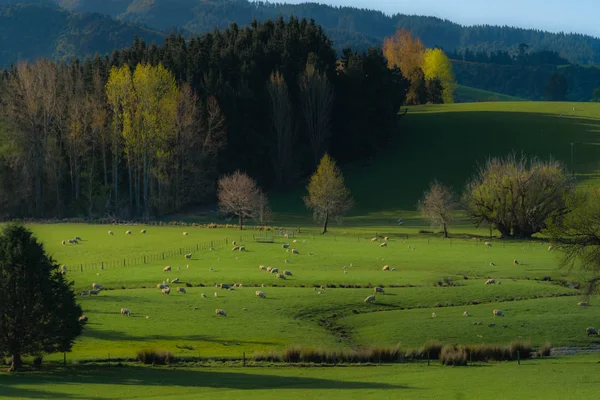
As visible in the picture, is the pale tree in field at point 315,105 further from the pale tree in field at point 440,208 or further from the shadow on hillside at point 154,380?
the shadow on hillside at point 154,380

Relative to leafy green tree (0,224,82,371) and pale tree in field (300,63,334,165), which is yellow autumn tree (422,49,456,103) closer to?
pale tree in field (300,63,334,165)

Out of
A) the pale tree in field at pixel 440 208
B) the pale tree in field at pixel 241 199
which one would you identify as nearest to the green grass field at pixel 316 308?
the pale tree in field at pixel 440 208

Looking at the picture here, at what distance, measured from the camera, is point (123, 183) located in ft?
384

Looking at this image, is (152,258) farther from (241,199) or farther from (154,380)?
(154,380)

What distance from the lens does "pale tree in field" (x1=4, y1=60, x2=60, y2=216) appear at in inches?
4316

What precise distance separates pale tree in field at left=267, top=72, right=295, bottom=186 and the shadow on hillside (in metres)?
81.0

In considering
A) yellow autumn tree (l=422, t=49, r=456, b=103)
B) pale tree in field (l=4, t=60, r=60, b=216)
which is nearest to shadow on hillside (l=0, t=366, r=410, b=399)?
pale tree in field (l=4, t=60, r=60, b=216)

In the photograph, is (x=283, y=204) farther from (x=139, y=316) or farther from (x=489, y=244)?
(x=139, y=316)

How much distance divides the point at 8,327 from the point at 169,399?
1116 cm

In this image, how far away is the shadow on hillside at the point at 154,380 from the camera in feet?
109

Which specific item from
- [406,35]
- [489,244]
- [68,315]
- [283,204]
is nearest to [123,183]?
[283,204]

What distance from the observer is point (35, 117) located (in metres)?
110

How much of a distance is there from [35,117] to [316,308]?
2718 inches

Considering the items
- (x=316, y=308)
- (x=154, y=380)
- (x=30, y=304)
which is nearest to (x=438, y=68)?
(x=316, y=308)
